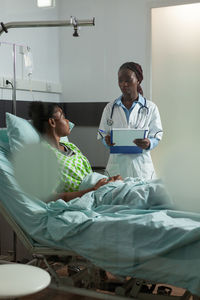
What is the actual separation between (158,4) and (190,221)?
0.62m

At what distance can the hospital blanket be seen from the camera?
118 cm

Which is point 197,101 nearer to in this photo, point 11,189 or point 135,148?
point 135,148

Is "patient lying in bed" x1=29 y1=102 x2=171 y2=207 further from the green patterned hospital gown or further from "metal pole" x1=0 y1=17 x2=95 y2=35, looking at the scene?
"metal pole" x1=0 y1=17 x2=95 y2=35

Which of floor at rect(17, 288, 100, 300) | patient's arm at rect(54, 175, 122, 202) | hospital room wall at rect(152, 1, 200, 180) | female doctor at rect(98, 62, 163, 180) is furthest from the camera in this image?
patient's arm at rect(54, 175, 122, 202)

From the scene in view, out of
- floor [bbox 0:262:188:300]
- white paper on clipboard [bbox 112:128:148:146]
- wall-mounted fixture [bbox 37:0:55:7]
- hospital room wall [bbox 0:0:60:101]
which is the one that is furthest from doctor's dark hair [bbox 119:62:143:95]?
floor [bbox 0:262:188:300]

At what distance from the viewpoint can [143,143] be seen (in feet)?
3.93

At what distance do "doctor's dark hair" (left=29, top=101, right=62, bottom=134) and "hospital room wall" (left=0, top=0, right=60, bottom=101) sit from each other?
24 mm

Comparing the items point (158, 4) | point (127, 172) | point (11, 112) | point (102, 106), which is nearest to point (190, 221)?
point (127, 172)

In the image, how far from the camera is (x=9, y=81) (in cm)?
145

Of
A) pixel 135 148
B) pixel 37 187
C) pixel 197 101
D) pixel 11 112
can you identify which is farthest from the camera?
pixel 11 112

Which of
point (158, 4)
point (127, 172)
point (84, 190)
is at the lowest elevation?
point (84, 190)

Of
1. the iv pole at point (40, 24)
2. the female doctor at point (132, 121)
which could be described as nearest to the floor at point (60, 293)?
the female doctor at point (132, 121)

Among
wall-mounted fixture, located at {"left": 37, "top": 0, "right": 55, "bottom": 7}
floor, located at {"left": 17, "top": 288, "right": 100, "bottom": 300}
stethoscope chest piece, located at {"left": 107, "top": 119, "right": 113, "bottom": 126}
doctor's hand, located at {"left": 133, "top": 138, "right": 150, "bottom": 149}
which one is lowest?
floor, located at {"left": 17, "top": 288, "right": 100, "bottom": 300}

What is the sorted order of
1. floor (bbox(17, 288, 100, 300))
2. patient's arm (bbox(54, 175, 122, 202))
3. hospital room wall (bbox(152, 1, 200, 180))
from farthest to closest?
patient's arm (bbox(54, 175, 122, 202)), floor (bbox(17, 288, 100, 300)), hospital room wall (bbox(152, 1, 200, 180))
